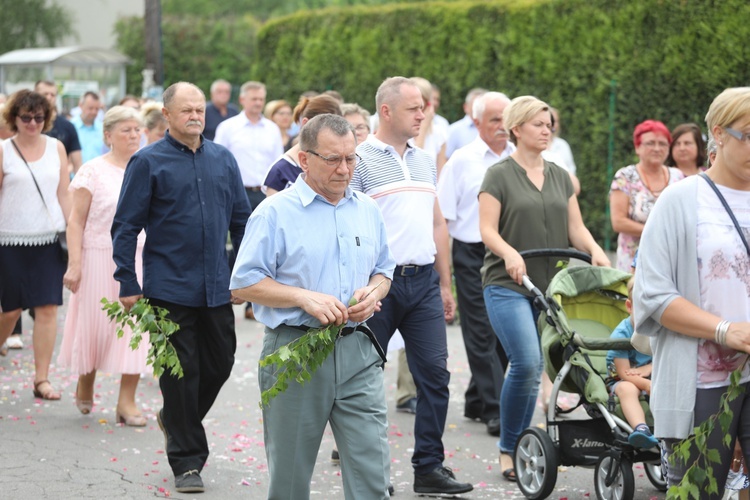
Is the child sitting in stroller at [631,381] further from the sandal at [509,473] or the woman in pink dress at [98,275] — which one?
the woman in pink dress at [98,275]

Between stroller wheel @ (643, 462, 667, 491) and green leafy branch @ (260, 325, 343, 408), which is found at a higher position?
green leafy branch @ (260, 325, 343, 408)

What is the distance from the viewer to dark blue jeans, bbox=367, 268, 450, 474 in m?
6.83

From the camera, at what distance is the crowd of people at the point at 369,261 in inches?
181

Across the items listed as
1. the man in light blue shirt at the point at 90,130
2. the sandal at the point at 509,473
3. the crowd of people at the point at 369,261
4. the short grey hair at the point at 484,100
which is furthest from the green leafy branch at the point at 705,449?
the man in light blue shirt at the point at 90,130

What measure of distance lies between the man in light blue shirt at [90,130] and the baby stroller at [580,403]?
34.2ft

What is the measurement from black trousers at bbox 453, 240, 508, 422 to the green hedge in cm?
720

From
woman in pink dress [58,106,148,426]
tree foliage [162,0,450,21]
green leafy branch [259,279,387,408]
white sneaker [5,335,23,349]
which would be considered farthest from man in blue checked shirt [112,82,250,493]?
tree foliage [162,0,450,21]

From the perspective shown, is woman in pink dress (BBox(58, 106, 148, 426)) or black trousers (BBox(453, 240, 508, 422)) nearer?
woman in pink dress (BBox(58, 106, 148, 426))

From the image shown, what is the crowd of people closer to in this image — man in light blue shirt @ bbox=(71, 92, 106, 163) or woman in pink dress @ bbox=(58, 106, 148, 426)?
woman in pink dress @ bbox=(58, 106, 148, 426)

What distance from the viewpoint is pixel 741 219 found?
15.0 feet

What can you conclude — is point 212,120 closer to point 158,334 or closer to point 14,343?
point 14,343

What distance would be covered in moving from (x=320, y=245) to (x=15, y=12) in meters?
40.9

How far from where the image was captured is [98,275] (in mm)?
8695

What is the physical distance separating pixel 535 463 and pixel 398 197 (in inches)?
66.4
